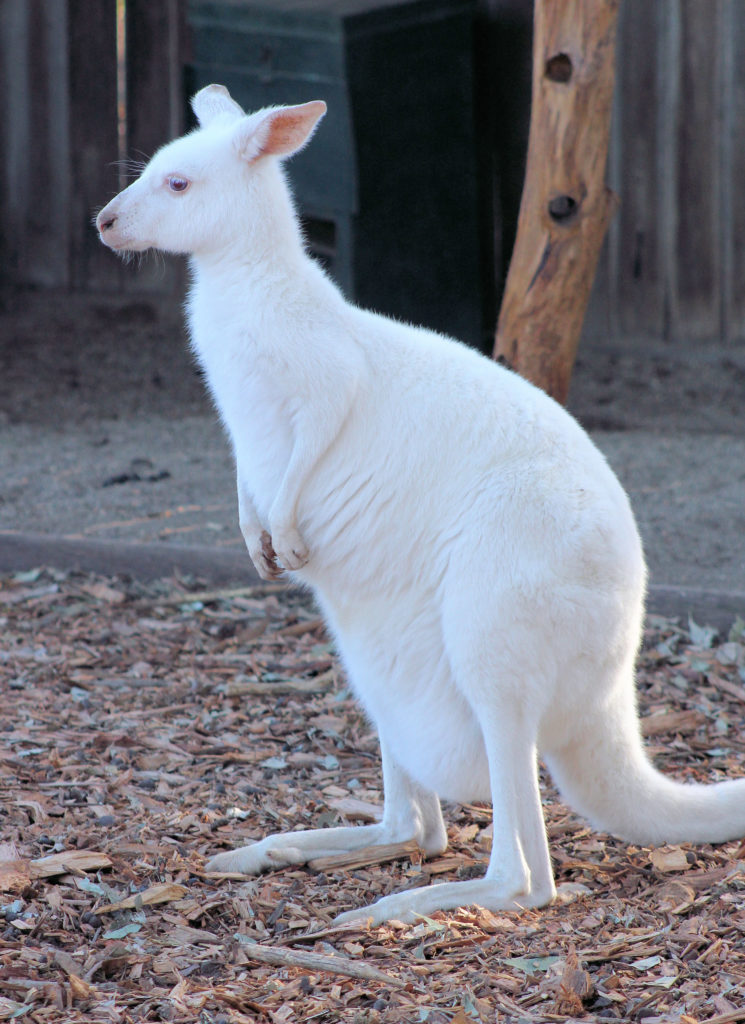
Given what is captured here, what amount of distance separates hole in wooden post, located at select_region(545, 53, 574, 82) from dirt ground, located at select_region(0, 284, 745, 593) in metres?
1.73

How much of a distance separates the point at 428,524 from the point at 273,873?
33.5 inches

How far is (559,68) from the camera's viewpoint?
411 centimetres

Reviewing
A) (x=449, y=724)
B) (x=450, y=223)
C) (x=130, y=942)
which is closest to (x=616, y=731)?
(x=449, y=724)

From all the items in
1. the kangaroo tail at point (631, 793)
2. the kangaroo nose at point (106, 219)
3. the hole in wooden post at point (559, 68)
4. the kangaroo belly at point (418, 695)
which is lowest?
the kangaroo tail at point (631, 793)

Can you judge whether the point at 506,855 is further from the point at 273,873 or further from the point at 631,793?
the point at 273,873

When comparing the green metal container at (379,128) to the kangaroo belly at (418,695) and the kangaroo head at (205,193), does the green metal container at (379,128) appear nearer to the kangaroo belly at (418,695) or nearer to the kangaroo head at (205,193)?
the kangaroo head at (205,193)

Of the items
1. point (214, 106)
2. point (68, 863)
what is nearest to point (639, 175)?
point (214, 106)

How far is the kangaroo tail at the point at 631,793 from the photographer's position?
260 centimetres

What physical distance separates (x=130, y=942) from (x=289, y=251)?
141 cm

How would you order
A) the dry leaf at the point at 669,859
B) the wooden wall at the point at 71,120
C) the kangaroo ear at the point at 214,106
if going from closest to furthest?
the dry leaf at the point at 669,859 < the kangaroo ear at the point at 214,106 < the wooden wall at the point at 71,120

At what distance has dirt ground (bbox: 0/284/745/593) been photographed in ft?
16.8

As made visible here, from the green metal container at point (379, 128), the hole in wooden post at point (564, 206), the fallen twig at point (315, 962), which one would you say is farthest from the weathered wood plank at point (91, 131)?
the fallen twig at point (315, 962)

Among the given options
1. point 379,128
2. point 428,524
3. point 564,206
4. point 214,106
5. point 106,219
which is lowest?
point 428,524

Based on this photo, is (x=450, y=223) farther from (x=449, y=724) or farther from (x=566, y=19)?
(x=449, y=724)
